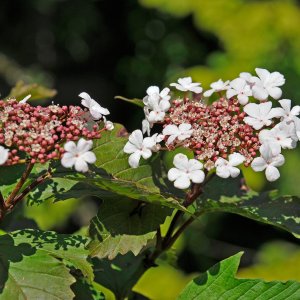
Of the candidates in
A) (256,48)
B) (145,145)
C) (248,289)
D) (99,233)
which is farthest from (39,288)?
(256,48)

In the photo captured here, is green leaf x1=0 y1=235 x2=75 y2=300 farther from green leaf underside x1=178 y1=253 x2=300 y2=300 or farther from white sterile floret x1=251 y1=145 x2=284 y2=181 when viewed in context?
white sterile floret x1=251 y1=145 x2=284 y2=181

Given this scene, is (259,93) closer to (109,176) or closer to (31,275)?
(109,176)

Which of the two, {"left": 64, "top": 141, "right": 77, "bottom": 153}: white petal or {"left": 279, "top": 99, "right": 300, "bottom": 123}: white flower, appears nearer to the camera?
{"left": 64, "top": 141, "right": 77, "bottom": 153}: white petal

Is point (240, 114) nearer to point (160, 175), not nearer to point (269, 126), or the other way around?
point (269, 126)

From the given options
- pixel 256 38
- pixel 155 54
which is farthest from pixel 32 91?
pixel 155 54

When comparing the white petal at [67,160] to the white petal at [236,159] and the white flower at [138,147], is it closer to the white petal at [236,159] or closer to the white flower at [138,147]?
the white flower at [138,147]

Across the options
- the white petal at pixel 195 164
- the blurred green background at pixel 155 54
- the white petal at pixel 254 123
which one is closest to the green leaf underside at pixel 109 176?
the white petal at pixel 195 164

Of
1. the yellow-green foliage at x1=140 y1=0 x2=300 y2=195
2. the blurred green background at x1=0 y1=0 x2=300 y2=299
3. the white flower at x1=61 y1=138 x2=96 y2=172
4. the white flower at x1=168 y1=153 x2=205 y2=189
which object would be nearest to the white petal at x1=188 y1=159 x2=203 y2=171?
the white flower at x1=168 y1=153 x2=205 y2=189
